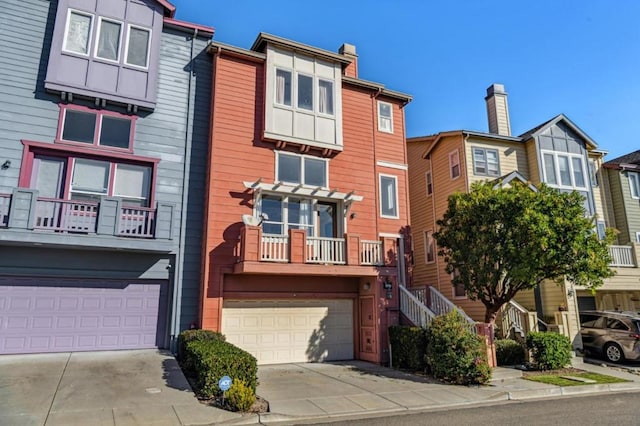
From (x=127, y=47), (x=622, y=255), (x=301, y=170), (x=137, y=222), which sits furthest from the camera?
(x=622, y=255)

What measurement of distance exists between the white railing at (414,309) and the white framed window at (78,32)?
40.5ft

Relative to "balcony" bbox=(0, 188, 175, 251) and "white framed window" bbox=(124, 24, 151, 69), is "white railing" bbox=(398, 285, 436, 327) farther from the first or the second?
"white framed window" bbox=(124, 24, 151, 69)

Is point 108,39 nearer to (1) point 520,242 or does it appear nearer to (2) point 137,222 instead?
Result: (2) point 137,222

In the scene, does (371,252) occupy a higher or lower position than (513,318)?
higher

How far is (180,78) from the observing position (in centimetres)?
1401

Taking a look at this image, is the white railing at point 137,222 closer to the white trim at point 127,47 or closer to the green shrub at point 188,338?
the green shrub at point 188,338

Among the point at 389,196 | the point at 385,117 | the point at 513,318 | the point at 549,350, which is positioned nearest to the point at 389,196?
the point at 389,196

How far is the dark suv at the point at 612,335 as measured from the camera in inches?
571

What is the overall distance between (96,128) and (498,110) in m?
18.8

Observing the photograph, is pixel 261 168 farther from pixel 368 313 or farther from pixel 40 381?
pixel 40 381

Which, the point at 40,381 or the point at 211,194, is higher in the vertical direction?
the point at 211,194

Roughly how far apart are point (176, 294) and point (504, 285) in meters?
9.80

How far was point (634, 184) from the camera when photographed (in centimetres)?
2347

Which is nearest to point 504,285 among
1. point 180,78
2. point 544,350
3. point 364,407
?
point 544,350
